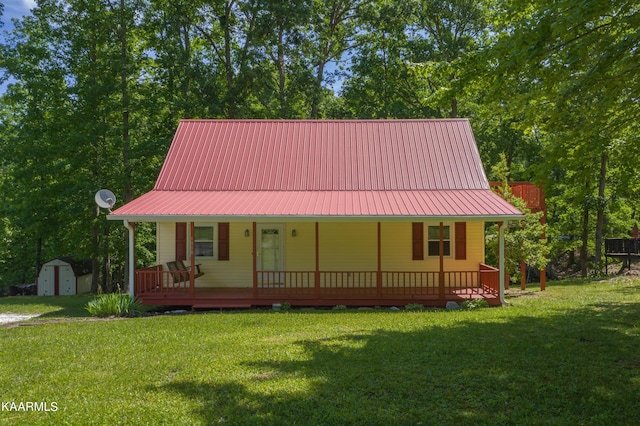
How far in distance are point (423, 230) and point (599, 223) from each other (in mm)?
11881

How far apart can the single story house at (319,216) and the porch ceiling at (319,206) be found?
0.12 feet

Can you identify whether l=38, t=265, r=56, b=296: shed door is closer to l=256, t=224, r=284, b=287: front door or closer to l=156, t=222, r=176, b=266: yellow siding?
l=156, t=222, r=176, b=266: yellow siding

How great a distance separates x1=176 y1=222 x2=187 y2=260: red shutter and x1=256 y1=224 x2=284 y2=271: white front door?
2369mm

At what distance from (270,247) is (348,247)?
2.46m

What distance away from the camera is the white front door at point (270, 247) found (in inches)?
613

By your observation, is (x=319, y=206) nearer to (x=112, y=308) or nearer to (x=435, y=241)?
(x=435, y=241)

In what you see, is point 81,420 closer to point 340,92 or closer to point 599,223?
point 599,223

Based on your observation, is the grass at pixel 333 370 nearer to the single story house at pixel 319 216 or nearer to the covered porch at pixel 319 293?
the covered porch at pixel 319 293

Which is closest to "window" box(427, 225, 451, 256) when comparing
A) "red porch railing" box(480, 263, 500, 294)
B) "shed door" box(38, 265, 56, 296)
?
"red porch railing" box(480, 263, 500, 294)

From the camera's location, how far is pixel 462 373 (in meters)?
6.72

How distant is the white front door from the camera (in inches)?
613

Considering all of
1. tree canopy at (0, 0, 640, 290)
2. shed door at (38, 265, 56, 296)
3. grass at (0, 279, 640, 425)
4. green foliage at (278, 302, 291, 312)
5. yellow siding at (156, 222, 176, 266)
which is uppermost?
tree canopy at (0, 0, 640, 290)

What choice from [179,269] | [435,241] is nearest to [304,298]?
[179,269]

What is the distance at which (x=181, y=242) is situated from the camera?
51.8ft
